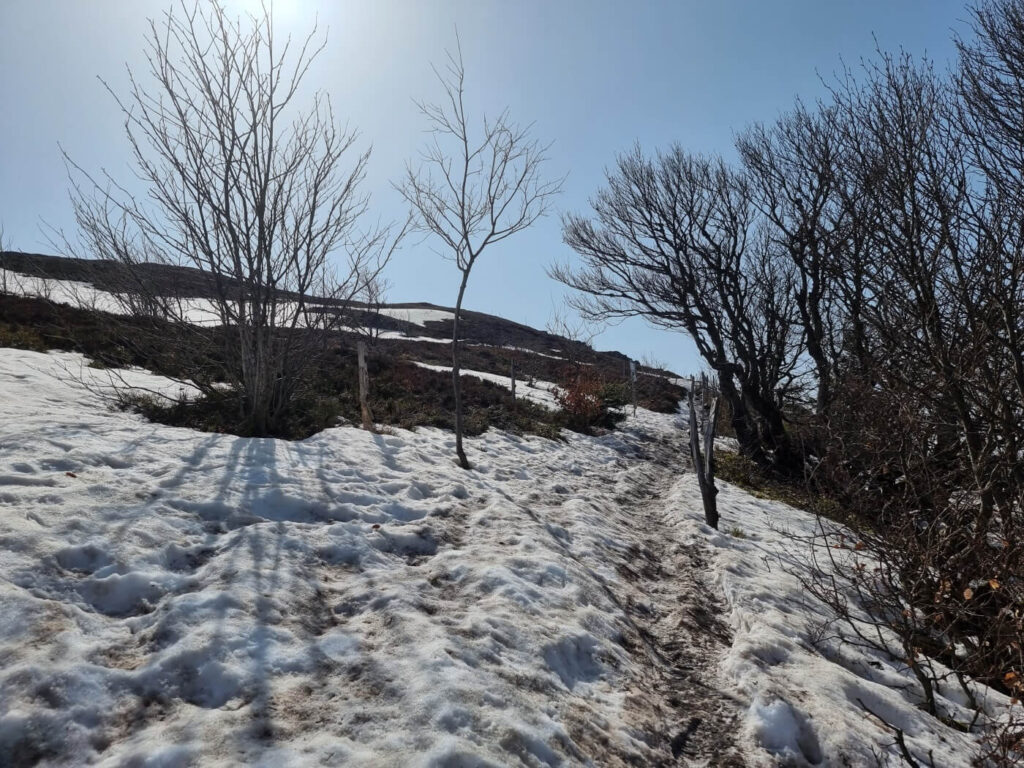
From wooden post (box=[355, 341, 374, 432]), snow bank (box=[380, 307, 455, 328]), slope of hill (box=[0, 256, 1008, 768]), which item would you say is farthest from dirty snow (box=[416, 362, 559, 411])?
snow bank (box=[380, 307, 455, 328])

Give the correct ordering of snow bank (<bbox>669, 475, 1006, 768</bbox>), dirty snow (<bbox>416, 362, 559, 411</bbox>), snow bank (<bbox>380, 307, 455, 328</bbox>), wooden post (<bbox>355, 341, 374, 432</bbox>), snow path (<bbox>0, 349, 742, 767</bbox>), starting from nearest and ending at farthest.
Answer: snow path (<bbox>0, 349, 742, 767</bbox>) < snow bank (<bbox>669, 475, 1006, 768</bbox>) < wooden post (<bbox>355, 341, 374, 432</bbox>) < dirty snow (<bbox>416, 362, 559, 411</bbox>) < snow bank (<bbox>380, 307, 455, 328</bbox>)

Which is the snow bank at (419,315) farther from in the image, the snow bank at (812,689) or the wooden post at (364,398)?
the snow bank at (812,689)

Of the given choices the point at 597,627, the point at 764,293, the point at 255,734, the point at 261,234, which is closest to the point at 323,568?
the point at 255,734

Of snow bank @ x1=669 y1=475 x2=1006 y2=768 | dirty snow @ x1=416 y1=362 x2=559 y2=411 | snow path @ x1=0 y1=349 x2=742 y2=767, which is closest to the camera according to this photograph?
snow path @ x1=0 y1=349 x2=742 y2=767

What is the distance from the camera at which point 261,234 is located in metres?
8.03

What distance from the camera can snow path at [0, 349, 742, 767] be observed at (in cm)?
244

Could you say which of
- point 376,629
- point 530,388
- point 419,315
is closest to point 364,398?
point 376,629

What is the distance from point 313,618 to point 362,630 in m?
0.34

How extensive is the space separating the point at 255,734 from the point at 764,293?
604 inches

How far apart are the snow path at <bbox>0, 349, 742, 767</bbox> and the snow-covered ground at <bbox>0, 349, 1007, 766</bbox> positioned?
0.6 inches

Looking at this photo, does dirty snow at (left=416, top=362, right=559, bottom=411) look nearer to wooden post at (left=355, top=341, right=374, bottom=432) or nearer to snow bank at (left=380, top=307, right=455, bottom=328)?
wooden post at (left=355, top=341, right=374, bottom=432)

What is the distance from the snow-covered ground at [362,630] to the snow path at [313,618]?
16mm

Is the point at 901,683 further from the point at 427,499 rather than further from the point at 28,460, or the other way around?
the point at 28,460

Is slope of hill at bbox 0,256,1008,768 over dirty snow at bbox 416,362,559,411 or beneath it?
beneath
